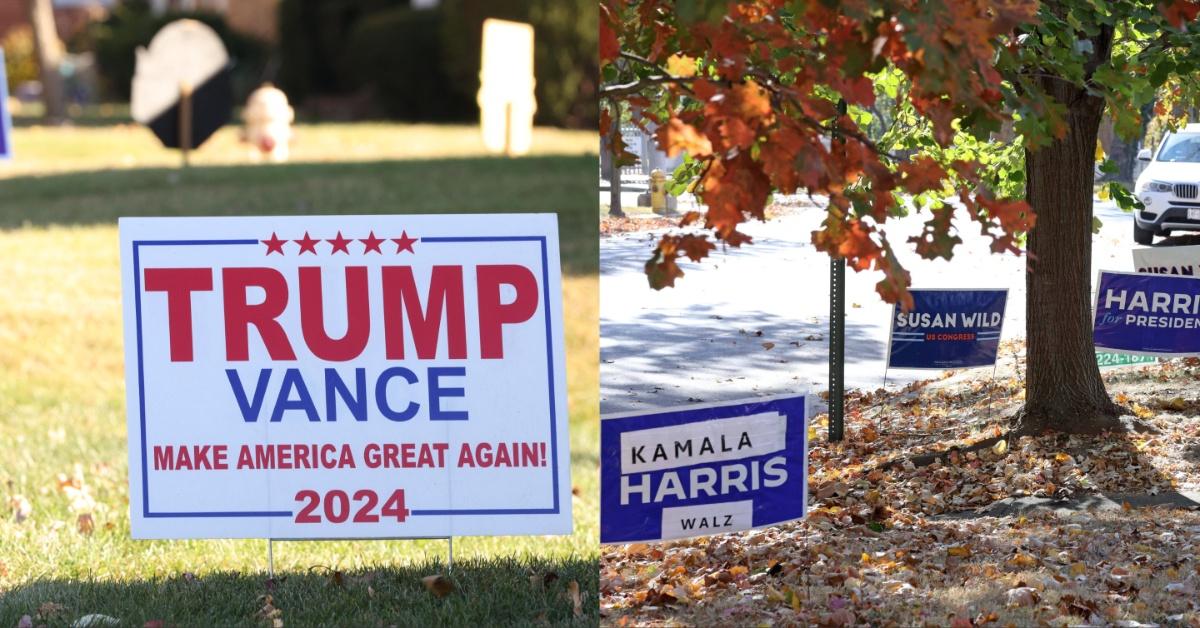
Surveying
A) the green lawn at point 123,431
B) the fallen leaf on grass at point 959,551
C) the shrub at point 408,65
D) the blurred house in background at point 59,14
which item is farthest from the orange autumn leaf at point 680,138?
the blurred house in background at point 59,14

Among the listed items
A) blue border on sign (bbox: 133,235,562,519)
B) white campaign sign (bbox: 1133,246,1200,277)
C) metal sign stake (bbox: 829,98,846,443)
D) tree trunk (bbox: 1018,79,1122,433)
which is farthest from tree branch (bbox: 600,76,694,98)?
white campaign sign (bbox: 1133,246,1200,277)

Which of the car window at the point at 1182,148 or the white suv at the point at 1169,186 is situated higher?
the car window at the point at 1182,148

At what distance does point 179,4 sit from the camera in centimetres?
3528

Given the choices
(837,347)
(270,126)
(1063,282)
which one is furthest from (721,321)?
(270,126)

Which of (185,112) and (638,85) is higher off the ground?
(185,112)

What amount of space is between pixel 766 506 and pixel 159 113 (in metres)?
16.4

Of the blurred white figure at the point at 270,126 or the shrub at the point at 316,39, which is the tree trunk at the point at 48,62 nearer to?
the shrub at the point at 316,39

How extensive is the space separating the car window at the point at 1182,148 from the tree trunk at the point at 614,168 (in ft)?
7.45

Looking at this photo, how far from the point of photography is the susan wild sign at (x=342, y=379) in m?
4.25

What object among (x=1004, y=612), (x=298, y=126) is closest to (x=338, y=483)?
(x=1004, y=612)

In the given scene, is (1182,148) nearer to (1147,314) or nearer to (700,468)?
(1147,314)

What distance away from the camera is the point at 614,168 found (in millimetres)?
4332

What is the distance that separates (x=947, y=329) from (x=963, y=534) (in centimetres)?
74

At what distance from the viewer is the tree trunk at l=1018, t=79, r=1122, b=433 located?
5.02 meters
